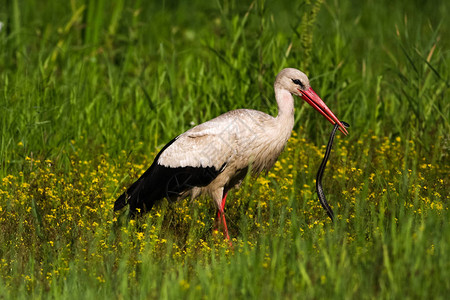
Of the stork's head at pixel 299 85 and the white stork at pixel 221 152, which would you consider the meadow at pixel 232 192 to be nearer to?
the white stork at pixel 221 152

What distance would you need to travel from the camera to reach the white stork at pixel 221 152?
15.8 ft

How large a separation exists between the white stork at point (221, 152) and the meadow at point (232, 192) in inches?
6.7

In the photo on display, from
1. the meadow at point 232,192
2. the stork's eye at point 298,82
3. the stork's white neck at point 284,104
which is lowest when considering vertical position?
the meadow at point 232,192

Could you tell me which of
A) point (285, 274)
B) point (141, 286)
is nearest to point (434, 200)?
point (285, 274)

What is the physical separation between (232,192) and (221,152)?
2.65 feet

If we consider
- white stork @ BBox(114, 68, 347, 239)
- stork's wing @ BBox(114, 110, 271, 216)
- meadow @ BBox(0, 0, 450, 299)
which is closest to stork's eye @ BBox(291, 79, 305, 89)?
white stork @ BBox(114, 68, 347, 239)

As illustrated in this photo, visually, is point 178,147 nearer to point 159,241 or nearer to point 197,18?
point 159,241

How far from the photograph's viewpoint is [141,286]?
346cm

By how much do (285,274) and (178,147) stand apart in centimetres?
181

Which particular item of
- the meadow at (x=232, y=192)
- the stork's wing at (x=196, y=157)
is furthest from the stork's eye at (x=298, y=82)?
the meadow at (x=232, y=192)

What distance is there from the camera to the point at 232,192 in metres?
5.57

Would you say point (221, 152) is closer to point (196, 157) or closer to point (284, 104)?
point (196, 157)

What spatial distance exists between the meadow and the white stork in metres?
0.17

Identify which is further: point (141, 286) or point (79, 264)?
point (79, 264)
